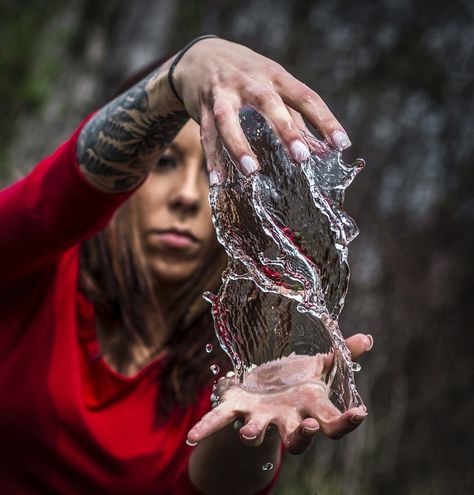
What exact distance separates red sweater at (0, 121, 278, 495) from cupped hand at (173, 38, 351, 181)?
454 mm

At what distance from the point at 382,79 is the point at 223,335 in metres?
5.29

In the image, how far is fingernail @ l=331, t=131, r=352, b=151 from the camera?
1.16m

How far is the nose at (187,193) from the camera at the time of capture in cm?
192

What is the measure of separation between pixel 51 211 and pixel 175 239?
1.34ft

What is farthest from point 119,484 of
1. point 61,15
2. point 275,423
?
point 61,15

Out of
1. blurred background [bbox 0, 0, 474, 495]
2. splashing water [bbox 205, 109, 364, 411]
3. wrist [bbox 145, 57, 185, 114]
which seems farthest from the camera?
blurred background [bbox 0, 0, 474, 495]

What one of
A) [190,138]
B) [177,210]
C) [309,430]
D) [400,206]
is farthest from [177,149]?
[400,206]

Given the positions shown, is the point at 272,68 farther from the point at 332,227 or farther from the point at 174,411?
the point at 174,411

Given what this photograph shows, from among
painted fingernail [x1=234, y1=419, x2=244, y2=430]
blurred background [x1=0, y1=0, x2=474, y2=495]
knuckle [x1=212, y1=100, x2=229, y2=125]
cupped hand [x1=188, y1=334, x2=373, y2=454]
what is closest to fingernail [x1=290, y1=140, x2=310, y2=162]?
knuckle [x1=212, y1=100, x2=229, y2=125]

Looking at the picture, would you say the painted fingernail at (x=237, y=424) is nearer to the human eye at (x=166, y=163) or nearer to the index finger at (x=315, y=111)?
the index finger at (x=315, y=111)

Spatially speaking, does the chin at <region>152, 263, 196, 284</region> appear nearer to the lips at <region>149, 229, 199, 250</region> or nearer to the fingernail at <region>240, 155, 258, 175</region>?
the lips at <region>149, 229, 199, 250</region>

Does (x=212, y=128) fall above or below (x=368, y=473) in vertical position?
above

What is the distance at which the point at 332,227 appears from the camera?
138cm

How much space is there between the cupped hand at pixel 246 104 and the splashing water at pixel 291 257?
0.10 m
